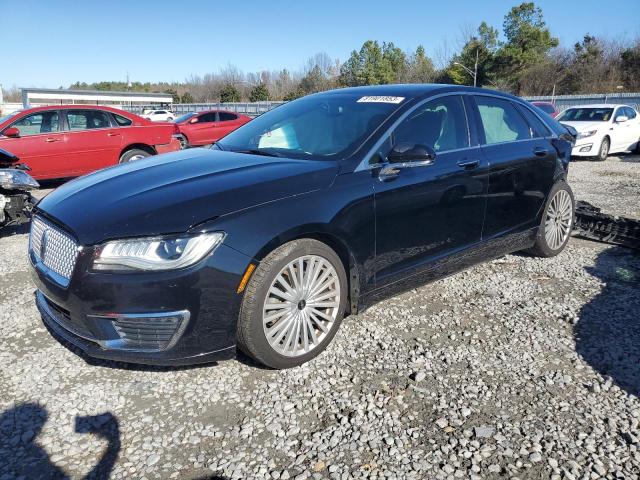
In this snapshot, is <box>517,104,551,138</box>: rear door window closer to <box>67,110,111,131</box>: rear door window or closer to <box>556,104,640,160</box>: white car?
<box>67,110,111,131</box>: rear door window

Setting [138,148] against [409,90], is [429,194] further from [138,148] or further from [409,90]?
[138,148]

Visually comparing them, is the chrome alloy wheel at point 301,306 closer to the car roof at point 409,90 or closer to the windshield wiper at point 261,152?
the windshield wiper at point 261,152

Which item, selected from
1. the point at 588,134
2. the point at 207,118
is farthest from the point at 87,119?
the point at 588,134

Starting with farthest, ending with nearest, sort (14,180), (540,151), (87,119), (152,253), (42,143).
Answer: (87,119) → (42,143) → (14,180) → (540,151) → (152,253)

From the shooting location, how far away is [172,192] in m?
2.70

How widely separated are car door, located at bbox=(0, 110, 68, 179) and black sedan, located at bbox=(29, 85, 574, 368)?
6308 mm

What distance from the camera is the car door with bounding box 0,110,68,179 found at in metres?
8.58

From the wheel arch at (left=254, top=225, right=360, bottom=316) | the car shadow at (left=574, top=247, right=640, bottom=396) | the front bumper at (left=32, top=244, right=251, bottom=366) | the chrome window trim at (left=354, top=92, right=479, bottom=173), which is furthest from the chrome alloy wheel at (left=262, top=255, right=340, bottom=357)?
the car shadow at (left=574, top=247, right=640, bottom=396)

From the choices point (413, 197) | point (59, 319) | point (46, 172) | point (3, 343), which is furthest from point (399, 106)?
point (46, 172)

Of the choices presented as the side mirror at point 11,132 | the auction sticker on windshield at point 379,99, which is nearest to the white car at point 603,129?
the auction sticker on windshield at point 379,99

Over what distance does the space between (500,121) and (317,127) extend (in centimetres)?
175

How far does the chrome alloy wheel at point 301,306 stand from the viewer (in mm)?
2753

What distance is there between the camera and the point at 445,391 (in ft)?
8.82

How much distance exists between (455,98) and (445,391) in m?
2.30
